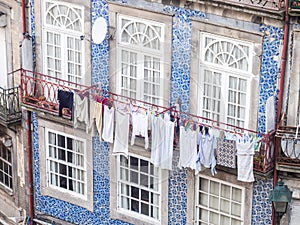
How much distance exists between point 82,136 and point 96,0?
3.68 m

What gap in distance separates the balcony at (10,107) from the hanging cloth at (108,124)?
3486mm

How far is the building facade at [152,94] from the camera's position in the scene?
973 inches

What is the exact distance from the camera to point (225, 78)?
2531cm

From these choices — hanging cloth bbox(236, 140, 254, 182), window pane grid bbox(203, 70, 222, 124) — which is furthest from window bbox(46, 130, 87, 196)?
hanging cloth bbox(236, 140, 254, 182)

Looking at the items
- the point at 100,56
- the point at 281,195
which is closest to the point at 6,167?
the point at 100,56

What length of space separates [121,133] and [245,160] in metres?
3.55

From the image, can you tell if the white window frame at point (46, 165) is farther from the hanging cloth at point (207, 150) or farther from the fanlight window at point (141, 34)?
the hanging cloth at point (207, 150)

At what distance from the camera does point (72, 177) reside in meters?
29.4

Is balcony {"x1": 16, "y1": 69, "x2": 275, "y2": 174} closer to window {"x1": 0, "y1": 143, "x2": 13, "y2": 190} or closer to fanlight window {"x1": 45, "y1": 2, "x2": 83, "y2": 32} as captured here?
fanlight window {"x1": 45, "y1": 2, "x2": 83, "y2": 32}

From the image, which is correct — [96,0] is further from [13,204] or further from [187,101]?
[13,204]

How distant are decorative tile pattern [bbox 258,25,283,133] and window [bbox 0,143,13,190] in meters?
9.32

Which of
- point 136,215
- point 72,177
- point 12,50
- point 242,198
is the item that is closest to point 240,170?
point 242,198

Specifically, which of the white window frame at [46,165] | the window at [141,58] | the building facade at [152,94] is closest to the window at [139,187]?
the building facade at [152,94]

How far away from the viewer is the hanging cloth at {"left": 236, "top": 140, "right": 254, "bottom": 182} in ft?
81.1
